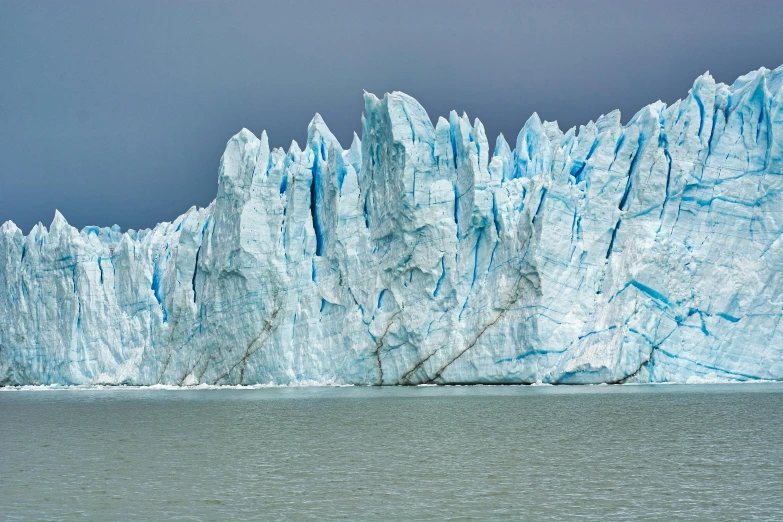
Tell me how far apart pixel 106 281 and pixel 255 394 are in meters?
8.39

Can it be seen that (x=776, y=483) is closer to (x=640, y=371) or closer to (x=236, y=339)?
(x=640, y=371)

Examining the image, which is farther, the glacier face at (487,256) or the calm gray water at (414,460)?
the glacier face at (487,256)

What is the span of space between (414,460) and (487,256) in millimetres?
12474

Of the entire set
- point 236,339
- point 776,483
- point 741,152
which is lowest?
point 776,483

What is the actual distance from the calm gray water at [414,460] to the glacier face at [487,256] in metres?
Result: 2.14

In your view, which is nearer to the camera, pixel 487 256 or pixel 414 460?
pixel 414 460

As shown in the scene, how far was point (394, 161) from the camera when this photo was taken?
24266 mm

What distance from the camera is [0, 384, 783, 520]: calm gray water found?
877cm

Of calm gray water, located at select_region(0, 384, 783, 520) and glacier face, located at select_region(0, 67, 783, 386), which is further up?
glacier face, located at select_region(0, 67, 783, 386)

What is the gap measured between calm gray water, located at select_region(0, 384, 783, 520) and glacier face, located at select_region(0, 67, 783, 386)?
7.03ft

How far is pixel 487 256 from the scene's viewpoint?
23547mm

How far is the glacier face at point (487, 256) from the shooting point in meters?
21.0

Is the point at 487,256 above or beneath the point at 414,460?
above

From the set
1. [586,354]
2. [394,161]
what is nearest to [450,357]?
[586,354]
